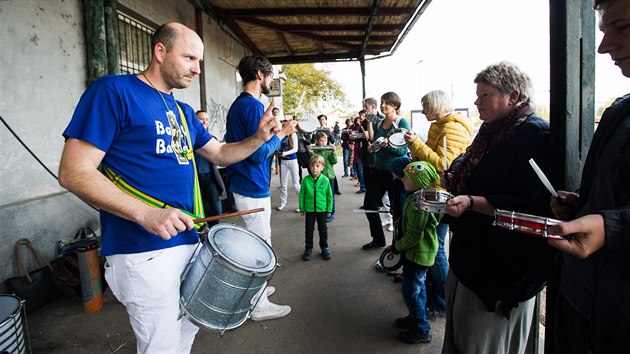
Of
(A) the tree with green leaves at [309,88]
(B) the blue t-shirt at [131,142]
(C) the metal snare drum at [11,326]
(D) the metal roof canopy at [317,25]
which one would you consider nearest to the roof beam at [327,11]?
(D) the metal roof canopy at [317,25]

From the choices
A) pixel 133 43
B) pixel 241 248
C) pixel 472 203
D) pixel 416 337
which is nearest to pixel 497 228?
pixel 472 203

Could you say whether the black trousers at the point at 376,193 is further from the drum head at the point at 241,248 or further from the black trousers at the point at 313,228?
the drum head at the point at 241,248

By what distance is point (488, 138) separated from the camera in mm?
1787

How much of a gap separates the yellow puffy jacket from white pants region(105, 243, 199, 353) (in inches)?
86.5

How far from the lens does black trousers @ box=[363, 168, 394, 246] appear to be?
443cm

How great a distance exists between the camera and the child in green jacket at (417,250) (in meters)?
2.59

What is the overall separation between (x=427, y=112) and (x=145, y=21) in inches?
182

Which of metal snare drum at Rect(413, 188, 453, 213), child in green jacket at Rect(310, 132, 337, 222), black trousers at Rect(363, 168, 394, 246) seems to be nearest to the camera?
metal snare drum at Rect(413, 188, 453, 213)

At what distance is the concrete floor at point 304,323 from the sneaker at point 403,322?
7cm

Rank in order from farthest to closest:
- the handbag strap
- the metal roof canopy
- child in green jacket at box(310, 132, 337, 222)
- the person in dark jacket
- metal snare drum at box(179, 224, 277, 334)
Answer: the metal roof canopy → child in green jacket at box(310, 132, 337, 222) → the handbag strap → metal snare drum at box(179, 224, 277, 334) → the person in dark jacket

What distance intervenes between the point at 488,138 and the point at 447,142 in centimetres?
121

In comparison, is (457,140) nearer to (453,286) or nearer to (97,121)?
(453,286)

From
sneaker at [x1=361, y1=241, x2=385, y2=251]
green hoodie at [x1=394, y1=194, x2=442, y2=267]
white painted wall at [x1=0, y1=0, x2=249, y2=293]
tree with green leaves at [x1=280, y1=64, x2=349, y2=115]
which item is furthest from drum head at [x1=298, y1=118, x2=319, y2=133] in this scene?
tree with green leaves at [x1=280, y1=64, x2=349, y2=115]

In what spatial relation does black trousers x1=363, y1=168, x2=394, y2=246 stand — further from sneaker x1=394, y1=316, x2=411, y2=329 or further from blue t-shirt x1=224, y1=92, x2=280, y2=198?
blue t-shirt x1=224, y1=92, x2=280, y2=198
